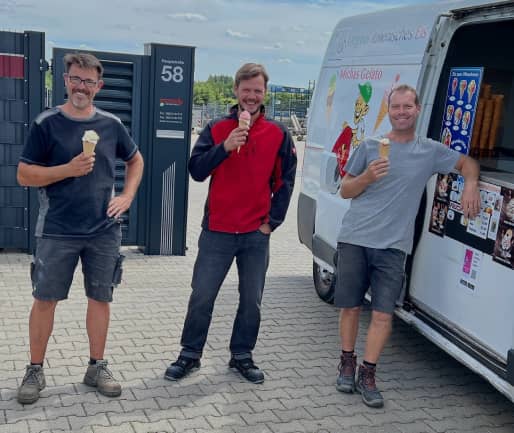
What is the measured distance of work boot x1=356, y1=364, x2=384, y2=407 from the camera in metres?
4.21

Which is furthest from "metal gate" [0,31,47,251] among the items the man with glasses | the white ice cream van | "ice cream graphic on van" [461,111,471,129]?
"ice cream graphic on van" [461,111,471,129]

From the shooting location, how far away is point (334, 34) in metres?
6.32

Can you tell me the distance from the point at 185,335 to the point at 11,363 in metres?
1.11

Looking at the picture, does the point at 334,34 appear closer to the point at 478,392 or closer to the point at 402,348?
the point at 402,348

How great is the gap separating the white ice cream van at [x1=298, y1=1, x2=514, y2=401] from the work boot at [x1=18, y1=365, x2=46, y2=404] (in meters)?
2.30

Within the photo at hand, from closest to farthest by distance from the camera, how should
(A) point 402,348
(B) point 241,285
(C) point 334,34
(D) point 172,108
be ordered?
(B) point 241,285, (A) point 402,348, (C) point 334,34, (D) point 172,108

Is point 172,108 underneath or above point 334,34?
underneath

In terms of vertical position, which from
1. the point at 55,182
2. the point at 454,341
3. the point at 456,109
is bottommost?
the point at 454,341

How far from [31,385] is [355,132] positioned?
2.99 meters

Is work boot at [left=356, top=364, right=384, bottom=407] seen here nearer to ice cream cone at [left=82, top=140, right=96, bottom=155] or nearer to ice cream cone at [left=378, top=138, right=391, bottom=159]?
ice cream cone at [left=378, top=138, right=391, bottom=159]

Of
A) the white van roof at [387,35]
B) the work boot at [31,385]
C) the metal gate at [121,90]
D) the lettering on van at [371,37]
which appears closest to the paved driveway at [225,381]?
the work boot at [31,385]

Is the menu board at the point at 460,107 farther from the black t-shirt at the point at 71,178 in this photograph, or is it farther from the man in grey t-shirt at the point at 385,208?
the black t-shirt at the point at 71,178

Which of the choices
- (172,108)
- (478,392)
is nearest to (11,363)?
(478,392)

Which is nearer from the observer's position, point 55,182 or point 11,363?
point 55,182
